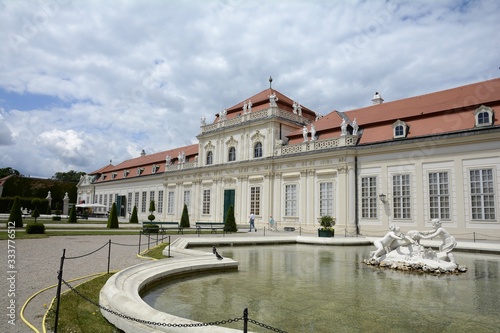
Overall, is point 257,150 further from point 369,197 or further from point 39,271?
point 39,271

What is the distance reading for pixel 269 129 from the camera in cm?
3334

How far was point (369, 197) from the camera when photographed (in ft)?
86.6

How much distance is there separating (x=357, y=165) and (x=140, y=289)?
22.3m

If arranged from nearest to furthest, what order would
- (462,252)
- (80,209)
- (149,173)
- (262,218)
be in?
(462,252) → (262,218) → (149,173) → (80,209)

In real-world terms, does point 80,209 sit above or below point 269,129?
below

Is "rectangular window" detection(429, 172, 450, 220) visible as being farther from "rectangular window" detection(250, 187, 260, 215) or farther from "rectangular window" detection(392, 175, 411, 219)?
"rectangular window" detection(250, 187, 260, 215)

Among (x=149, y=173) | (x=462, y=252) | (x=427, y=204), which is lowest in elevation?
(x=462, y=252)

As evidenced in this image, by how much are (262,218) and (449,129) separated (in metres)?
16.8

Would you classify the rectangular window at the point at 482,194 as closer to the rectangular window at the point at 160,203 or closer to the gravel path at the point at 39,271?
the gravel path at the point at 39,271

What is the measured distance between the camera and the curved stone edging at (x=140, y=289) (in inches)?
203

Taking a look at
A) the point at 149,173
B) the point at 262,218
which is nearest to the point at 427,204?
the point at 262,218

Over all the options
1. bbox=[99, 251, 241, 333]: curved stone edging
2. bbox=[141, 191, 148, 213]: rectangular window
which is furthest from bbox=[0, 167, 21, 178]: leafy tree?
bbox=[99, 251, 241, 333]: curved stone edging

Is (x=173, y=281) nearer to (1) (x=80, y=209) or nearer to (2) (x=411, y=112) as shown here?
(2) (x=411, y=112)

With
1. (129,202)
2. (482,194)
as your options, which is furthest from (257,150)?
(129,202)
